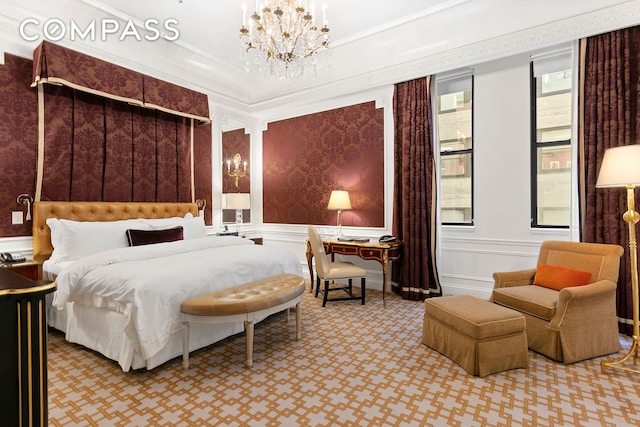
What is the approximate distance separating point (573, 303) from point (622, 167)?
A: 109 centimetres

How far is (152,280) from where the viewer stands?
8.52 ft

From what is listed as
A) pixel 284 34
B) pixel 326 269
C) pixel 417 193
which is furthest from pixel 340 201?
pixel 284 34

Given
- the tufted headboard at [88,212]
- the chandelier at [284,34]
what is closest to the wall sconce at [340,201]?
the chandelier at [284,34]

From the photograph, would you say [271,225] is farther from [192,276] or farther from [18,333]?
[18,333]

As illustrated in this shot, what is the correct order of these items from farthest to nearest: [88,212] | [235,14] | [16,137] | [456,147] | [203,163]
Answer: [203,163] → [456,147] → [235,14] → [88,212] → [16,137]

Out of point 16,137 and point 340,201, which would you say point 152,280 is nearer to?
point 16,137

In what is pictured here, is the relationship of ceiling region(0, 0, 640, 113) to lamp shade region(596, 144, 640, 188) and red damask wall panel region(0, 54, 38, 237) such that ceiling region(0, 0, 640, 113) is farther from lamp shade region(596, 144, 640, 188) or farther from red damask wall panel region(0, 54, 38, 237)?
lamp shade region(596, 144, 640, 188)

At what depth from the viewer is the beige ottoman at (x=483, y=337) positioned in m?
2.53

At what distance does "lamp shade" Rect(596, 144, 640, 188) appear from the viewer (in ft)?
8.00

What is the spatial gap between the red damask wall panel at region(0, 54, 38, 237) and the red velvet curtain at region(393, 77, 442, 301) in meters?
4.43

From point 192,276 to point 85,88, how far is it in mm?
2748

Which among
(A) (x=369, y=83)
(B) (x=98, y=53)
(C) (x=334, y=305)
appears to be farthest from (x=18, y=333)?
(A) (x=369, y=83)

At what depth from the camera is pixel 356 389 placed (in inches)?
94.5

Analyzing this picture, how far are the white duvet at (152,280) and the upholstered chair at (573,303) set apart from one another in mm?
2476
